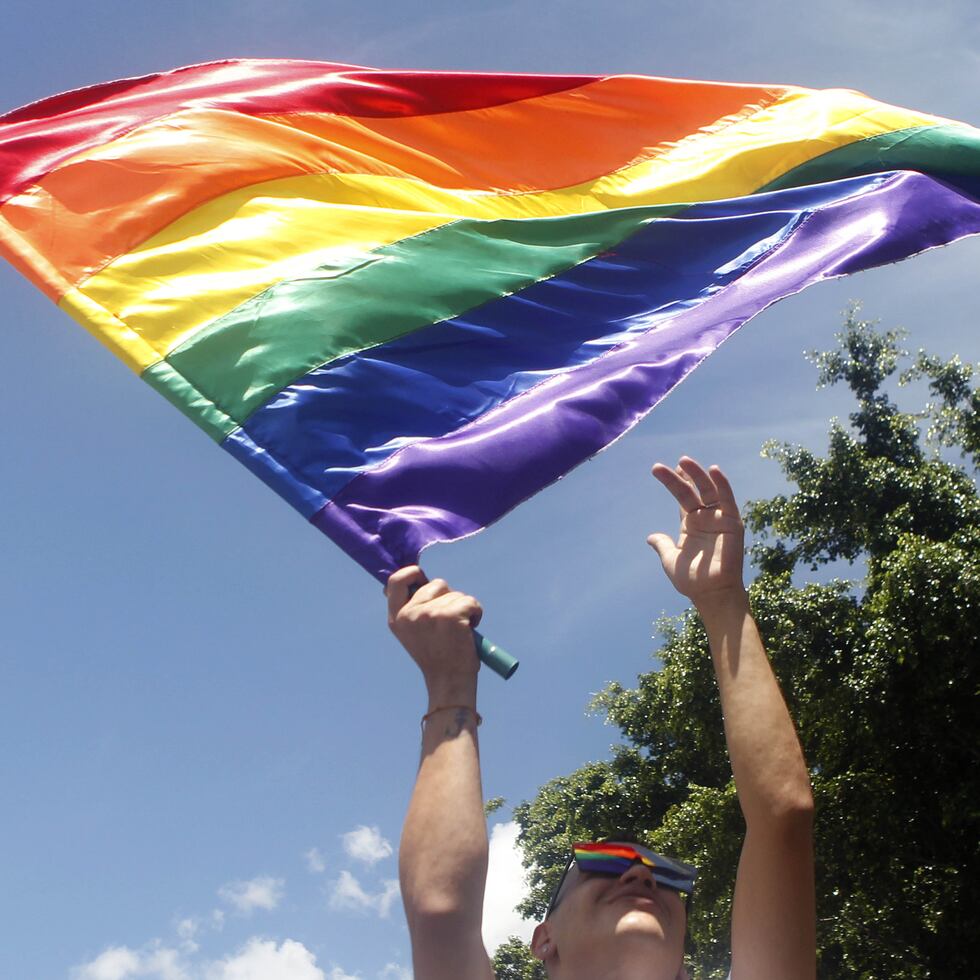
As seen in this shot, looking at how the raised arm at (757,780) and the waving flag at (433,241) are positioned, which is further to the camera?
the waving flag at (433,241)

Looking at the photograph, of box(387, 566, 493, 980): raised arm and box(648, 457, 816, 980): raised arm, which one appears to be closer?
box(387, 566, 493, 980): raised arm

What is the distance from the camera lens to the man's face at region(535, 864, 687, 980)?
2217 millimetres

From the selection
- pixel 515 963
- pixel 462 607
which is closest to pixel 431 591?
pixel 462 607

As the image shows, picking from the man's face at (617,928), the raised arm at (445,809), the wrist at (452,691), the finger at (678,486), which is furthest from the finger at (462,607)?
the finger at (678,486)

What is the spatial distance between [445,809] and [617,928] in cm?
55

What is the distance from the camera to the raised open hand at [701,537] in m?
2.62

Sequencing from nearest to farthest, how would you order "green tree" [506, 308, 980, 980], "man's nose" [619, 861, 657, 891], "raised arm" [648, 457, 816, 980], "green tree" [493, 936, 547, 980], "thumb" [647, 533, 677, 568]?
"raised arm" [648, 457, 816, 980], "man's nose" [619, 861, 657, 891], "thumb" [647, 533, 677, 568], "green tree" [506, 308, 980, 980], "green tree" [493, 936, 547, 980]

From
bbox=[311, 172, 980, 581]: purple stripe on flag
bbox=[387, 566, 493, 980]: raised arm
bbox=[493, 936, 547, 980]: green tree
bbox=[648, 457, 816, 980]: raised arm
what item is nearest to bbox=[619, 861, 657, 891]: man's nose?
bbox=[648, 457, 816, 980]: raised arm

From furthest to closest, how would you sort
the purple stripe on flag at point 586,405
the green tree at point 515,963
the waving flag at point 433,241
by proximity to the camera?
the green tree at point 515,963 → the waving flag at point 433,241 → the purple stripe on flag at point 586,405

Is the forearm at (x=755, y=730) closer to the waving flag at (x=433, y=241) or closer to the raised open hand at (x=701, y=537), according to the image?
the raised open hand at (x=701, y=537)

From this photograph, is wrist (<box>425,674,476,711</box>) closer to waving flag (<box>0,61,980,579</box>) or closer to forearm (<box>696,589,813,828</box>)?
forearm (<box>696,589,813,828</box>)

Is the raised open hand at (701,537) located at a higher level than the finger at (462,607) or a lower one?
higher

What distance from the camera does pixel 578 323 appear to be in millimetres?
4215

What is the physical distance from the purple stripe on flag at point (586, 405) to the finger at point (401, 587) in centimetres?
52
